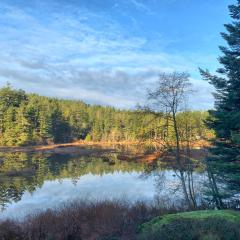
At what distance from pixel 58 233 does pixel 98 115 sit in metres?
127

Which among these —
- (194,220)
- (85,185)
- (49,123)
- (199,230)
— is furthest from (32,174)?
(49,123)

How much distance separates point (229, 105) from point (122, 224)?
821 centimetres

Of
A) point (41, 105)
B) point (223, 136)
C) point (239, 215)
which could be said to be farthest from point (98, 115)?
point (239, 215)

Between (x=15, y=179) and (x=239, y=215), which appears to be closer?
(x=239, y=215)

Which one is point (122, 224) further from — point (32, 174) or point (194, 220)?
point (32, 174)

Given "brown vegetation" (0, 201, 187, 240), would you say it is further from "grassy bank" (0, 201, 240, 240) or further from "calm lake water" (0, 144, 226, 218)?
"calm lake water" (0, 144, 226, 218)

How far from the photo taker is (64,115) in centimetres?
12031

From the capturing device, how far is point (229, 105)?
17984mm

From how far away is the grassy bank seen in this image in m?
7.90

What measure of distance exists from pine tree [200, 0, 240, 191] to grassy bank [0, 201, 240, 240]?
12.9ft

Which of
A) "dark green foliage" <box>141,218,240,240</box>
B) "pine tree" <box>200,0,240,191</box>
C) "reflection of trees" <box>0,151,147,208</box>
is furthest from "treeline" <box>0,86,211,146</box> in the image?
"dark green foliage" <box>141,218,240,240</box>

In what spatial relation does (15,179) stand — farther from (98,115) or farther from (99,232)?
(98,115)

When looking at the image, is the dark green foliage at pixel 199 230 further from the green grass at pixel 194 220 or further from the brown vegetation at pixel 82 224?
the brown vegetation at pixel 82 224

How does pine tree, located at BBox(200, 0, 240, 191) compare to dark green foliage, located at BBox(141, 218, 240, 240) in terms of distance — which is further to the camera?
pine tree, located at BBox(200, 0, 240, 191)
